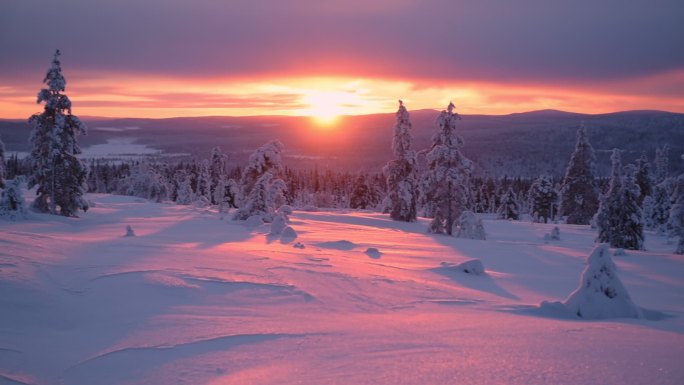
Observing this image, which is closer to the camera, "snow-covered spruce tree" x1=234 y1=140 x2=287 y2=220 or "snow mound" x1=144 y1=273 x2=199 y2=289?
"snow mound" x1=144 y1=273 x2=199 y2=289

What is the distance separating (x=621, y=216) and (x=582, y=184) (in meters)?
19.6

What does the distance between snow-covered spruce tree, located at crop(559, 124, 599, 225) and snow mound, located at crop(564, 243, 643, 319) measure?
1824 inches

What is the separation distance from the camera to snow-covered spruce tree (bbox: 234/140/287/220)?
2837 cm

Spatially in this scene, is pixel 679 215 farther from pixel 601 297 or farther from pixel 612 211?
pixel 601 297

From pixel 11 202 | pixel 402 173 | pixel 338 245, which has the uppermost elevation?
pixel 402 173

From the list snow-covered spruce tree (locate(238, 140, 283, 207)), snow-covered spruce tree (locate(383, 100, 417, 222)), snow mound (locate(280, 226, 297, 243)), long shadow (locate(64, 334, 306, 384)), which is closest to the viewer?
long shadow (locate(64, 334, 306, 384))

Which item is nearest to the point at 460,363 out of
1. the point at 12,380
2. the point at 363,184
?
the point at 12,380

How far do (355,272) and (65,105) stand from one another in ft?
84.6

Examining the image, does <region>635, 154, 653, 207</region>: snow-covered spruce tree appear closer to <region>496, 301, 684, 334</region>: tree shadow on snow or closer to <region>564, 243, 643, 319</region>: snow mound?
<region>496, 301, 684, 334</region>: tree shadow on snow

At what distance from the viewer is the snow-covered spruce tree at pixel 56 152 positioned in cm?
2894

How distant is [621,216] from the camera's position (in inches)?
1265

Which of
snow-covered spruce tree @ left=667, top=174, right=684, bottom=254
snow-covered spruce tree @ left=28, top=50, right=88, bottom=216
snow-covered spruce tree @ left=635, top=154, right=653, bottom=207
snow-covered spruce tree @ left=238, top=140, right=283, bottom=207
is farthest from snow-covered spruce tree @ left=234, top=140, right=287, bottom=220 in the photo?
snow-covered spruce tree @ left=635, top=154, right=653, bottom=207

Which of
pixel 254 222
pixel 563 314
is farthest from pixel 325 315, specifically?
pixel 254 222

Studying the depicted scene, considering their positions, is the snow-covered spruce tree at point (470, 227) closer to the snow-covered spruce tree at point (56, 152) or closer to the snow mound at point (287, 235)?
the snow mound at point (287, 235)
